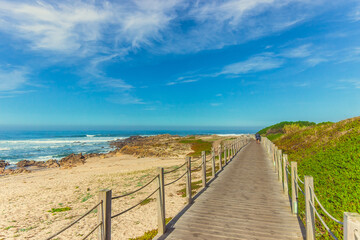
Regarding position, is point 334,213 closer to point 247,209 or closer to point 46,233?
point 247,209

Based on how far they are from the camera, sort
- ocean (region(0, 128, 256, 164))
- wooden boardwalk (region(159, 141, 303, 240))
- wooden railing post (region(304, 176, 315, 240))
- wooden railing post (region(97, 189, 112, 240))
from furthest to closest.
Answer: ocean (region(0, 128, 256, 164)), wooden boardwalk (region(159, 141, 303, 240)), wooden railing post (region(304, 176, 315, 240)), wooden railing post (region(97, 189, 112, 240))

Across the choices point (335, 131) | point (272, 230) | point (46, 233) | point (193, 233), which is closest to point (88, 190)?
point (46, 233)

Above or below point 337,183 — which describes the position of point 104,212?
above

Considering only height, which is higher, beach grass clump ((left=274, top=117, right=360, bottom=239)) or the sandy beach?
beach grass clump ((left=274, top=117, right=360, bottom=239))

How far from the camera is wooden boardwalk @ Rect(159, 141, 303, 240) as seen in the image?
4.80 metres

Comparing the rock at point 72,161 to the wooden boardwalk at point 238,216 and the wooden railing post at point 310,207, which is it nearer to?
the wooden boardwalk at point 238,216

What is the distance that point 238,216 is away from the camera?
5785 mm

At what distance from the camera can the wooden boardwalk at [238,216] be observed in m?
4.80

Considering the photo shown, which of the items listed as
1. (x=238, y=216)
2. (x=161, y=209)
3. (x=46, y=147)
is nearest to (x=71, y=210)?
(x=161, y=209)

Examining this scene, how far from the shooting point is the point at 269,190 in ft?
27.7

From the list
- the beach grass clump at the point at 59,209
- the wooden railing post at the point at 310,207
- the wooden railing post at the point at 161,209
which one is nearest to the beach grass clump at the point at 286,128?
the beach grass clump at the point at 59,209

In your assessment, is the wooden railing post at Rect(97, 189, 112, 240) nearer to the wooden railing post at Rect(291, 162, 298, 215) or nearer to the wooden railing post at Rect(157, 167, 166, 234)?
the wooden railing post at Rect(157, 167, 166, 234)

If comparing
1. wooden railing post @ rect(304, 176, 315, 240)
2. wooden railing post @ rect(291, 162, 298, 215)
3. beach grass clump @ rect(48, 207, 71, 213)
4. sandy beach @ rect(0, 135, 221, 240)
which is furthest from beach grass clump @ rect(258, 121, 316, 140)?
wooden railing post @ rect(304, 176, 315, 240)

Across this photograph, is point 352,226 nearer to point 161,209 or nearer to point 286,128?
point 161,209
